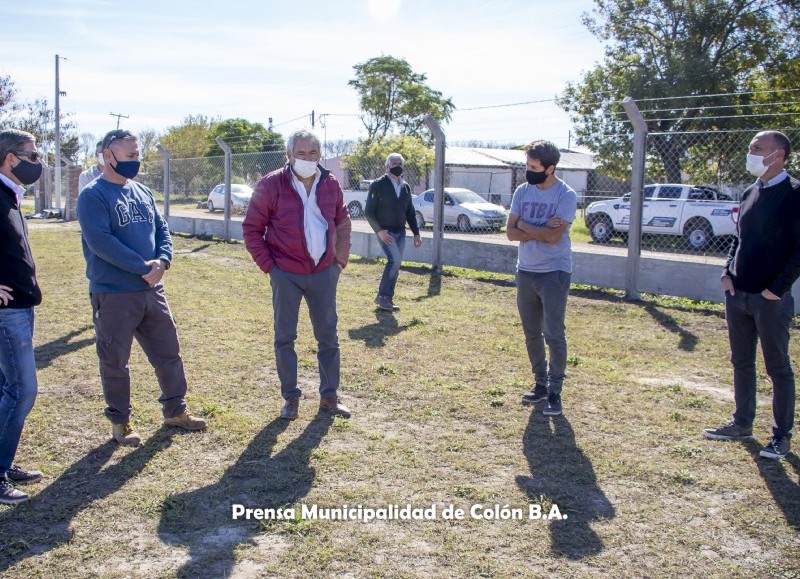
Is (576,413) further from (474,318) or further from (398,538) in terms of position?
(474,318)

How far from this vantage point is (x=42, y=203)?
29.4 meters

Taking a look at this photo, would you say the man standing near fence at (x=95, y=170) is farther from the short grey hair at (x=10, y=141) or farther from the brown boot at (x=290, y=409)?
the brown boot at (x=290, y=409)

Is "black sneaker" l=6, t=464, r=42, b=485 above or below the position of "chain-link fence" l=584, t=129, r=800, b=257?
below

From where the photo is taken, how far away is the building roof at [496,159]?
34.2 m

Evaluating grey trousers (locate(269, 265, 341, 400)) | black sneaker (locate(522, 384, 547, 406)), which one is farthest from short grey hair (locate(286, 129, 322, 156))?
black sneaker (locate(522, 384, 547, 406))

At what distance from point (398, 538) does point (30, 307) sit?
2216 millimetres

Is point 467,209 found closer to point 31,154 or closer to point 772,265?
point 772,265

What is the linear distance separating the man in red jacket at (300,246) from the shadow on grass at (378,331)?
207 centimetres

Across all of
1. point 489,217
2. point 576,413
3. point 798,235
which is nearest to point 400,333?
point 576,413

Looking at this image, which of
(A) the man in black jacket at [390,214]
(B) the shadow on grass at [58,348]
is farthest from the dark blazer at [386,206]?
(B) the shadow on grass at [58,348]

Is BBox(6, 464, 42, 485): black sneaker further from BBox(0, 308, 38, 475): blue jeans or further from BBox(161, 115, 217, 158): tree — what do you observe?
BBox(161, 115, 217, 158): tree

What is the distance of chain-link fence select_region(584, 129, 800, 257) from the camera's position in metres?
9.91

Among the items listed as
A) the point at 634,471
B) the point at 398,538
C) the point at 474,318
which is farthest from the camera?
the point at 474,318

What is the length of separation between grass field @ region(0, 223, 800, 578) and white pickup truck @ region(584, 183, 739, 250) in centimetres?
302
